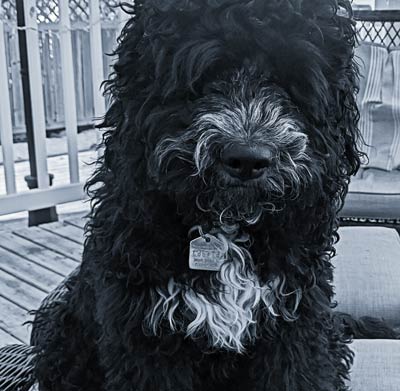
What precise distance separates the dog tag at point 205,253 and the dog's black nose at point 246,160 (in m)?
0.30

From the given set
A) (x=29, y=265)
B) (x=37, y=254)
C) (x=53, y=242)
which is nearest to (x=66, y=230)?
(x=53, y=242)

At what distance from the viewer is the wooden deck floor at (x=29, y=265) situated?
379 centimetres

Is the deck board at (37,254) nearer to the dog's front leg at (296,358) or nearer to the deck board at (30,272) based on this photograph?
the deck board at (30,272)

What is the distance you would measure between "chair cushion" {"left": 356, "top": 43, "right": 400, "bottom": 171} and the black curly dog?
228 cm

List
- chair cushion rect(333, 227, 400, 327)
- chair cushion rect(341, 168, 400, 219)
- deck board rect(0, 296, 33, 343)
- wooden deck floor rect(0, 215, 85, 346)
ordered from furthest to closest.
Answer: chair cushion rect(341, 168, 400, 219), wooden deck floor rect(0, 215, 85, 346), deck board rect(0, 296, 33, 343), chair cushion rect(333, 227, 400, 327)

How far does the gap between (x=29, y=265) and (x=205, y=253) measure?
2696mm

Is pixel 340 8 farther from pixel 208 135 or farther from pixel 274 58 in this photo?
pixel 208 135

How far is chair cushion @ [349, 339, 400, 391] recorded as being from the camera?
2254 mm

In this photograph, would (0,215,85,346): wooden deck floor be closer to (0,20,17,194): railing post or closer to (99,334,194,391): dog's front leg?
(0,20,17,194): railing post

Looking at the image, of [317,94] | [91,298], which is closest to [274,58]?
[317,94]

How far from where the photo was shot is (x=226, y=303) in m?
1.98

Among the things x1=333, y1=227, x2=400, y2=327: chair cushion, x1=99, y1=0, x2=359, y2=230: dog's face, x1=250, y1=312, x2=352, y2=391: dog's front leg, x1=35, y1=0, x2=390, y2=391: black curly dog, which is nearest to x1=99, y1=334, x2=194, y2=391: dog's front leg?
x1=35, y1=0, x2=390, y2=391: black curly dog

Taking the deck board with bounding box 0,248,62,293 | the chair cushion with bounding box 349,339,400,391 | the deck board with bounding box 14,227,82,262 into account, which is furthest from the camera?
the deck board with bounding box 14,227,82,262

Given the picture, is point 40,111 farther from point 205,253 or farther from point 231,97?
point 231,97
